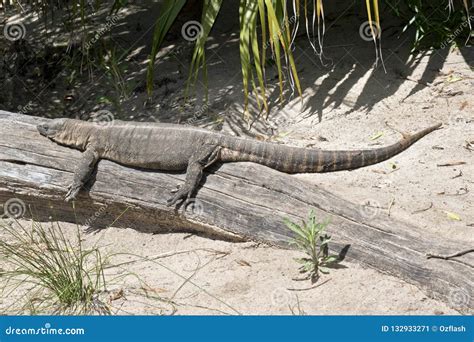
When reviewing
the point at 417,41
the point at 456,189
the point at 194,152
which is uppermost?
the point at 417,41

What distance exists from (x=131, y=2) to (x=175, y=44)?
1.99m

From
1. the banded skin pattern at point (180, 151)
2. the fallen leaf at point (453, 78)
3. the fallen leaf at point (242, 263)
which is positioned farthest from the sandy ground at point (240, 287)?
the fallen leaf at point (453, 78)

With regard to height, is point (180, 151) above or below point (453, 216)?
above

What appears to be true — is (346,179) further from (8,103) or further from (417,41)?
(8,103)

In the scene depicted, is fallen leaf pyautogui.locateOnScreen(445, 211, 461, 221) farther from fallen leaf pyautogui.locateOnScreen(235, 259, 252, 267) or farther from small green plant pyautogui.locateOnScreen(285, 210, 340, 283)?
fallen leaf pyautogui.locateOnScreen(235, 259, 252, 267)

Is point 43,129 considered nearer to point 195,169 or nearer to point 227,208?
point 195,169

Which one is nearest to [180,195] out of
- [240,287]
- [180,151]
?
[180,151]

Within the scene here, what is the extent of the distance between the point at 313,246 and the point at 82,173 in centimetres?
248

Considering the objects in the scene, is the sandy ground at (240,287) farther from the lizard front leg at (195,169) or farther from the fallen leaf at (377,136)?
the fallen leaf at (377,136)

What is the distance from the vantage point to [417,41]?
861 cm

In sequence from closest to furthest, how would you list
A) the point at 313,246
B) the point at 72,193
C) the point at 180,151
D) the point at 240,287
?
the point at 313,246 → the point at 240,287 → the point at 180,151 → the point at 72,193

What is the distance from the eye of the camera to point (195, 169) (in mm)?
6293

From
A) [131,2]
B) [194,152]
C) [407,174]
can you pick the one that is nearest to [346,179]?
[407,174]

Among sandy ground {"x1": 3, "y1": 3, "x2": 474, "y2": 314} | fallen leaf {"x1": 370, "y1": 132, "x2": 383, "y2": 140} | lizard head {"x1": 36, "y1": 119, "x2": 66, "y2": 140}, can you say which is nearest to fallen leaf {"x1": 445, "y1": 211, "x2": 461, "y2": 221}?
sandy ground {"x1": 3, "y1": 3, "x2": 474, "y2": 314}
